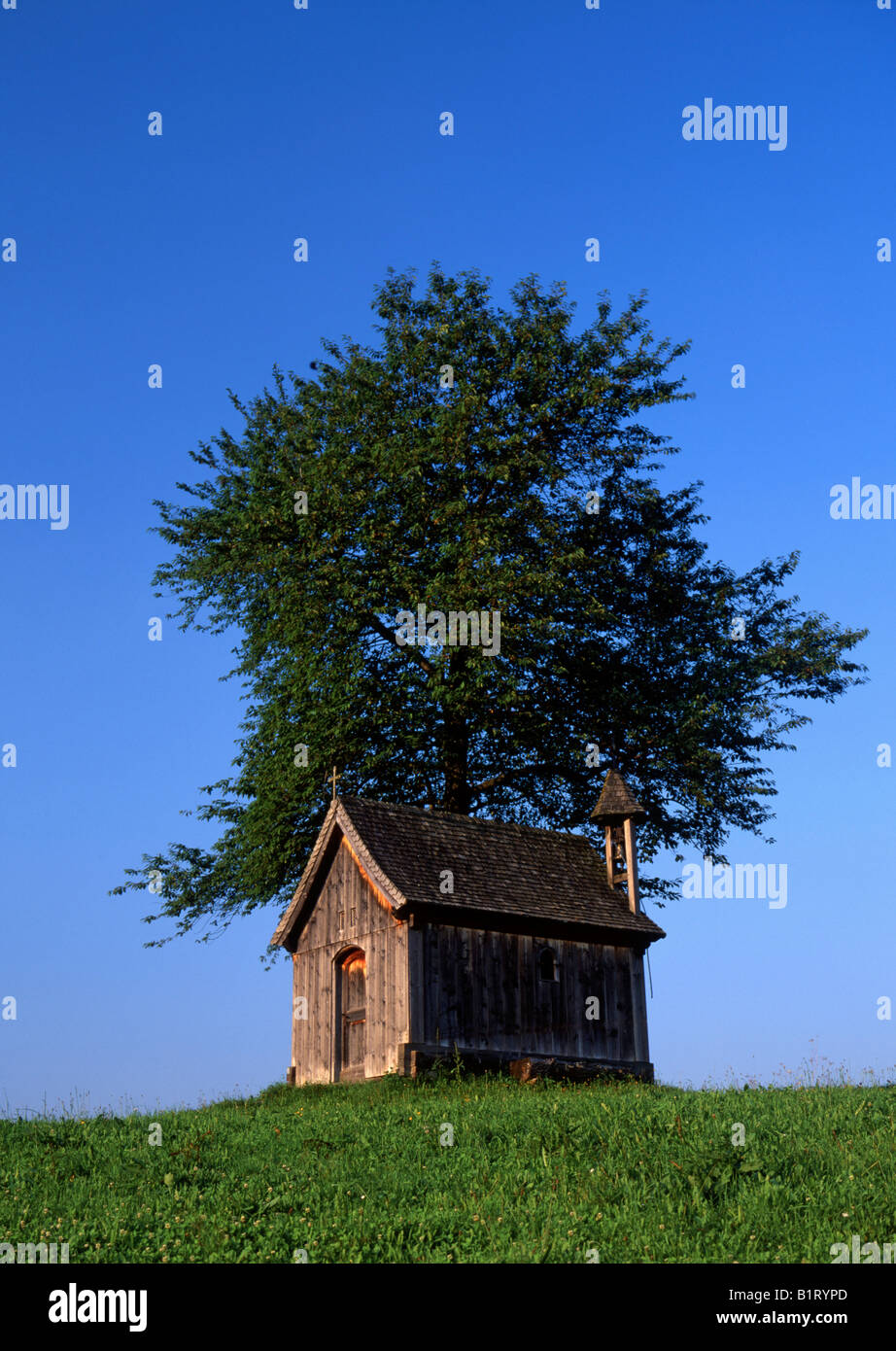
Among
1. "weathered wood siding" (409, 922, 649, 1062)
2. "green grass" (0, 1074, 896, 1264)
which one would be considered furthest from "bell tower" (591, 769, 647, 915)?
"green grass" (0, 1074, 896, 1264)

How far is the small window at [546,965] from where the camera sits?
93.9 ft

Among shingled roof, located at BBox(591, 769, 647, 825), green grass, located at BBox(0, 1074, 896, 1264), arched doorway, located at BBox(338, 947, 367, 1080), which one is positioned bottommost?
green grass, located at BBox(0, 1074, 896, 1264)

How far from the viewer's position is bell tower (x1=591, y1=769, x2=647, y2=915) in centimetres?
3134

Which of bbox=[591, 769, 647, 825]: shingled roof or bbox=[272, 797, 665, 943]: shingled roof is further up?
bbox=[591, 769, 647, 825]: shingled roof

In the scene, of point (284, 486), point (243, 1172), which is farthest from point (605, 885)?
point (243, 1172)

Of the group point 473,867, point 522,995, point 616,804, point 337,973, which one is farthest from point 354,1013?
point 616,804

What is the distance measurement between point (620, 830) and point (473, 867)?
5.10 meters

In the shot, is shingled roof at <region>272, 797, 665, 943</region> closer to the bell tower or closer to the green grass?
the bell tower

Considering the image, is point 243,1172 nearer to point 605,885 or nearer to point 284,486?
point 605,885

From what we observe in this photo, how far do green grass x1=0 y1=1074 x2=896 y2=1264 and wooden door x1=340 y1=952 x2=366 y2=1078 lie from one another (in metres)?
7.70

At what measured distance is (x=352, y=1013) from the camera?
27984 millimetres

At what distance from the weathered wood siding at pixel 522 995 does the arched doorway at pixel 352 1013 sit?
1.87m

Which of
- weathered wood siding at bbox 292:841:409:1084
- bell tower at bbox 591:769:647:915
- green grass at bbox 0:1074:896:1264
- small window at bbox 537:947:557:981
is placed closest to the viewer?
green grass at bbox 0:1074:896:1264
